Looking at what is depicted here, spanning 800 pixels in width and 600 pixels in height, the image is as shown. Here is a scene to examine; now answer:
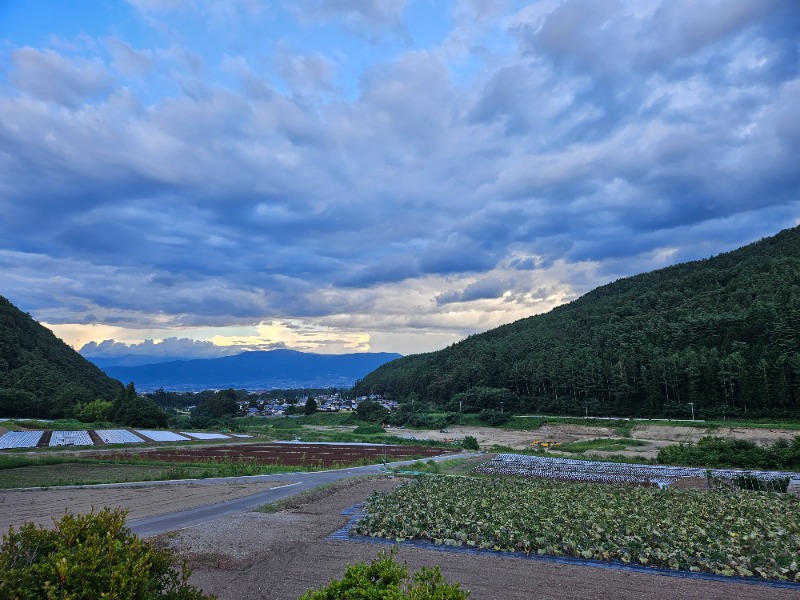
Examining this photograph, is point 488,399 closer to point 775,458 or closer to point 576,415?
point 576,415

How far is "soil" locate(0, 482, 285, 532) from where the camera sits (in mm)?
17453

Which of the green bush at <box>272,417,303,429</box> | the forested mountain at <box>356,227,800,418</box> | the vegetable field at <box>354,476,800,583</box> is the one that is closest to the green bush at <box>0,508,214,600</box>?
the vegetable field at <box>354,476,800,583</box>

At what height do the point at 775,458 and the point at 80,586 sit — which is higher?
the point at 80,586

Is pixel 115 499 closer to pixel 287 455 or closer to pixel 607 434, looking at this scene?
pixel 287 455

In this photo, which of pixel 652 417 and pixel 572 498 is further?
pixel 652 417

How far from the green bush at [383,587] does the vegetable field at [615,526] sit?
26.7 ft

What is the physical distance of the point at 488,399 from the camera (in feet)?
311

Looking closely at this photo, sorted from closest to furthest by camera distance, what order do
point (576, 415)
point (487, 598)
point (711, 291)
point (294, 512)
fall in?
1. point (487, 598)
2. point (294, 512)
3. point (576, 415)
4. point (711, 291)

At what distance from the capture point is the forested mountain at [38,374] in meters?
79.6

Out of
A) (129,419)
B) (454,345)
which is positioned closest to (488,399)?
(129,419)

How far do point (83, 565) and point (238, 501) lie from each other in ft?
55.3

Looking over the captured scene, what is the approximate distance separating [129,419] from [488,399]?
2524 inches

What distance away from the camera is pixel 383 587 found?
15.8 ft

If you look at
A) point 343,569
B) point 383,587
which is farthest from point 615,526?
point 383,587
